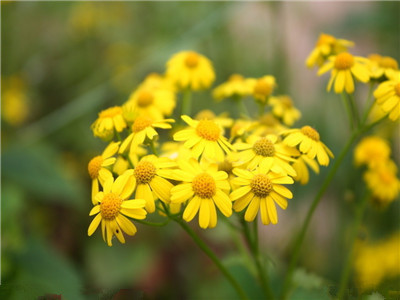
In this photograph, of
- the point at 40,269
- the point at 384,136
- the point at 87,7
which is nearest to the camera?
the point at 40,269

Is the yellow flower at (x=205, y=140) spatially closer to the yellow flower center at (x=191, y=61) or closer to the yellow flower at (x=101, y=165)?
the yellow flower at (x=101, y=165)

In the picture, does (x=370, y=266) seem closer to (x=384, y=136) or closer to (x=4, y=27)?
(x=384, y=136)

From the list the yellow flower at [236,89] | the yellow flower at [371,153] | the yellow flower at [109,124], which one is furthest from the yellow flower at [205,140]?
the yellow flower at [371,153]

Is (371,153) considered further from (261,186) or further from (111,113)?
(111,113)

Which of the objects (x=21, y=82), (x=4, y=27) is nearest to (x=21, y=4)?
(x=4, y=27)

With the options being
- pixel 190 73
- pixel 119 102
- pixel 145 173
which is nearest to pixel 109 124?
pixel 145 173

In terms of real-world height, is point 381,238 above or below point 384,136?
below
